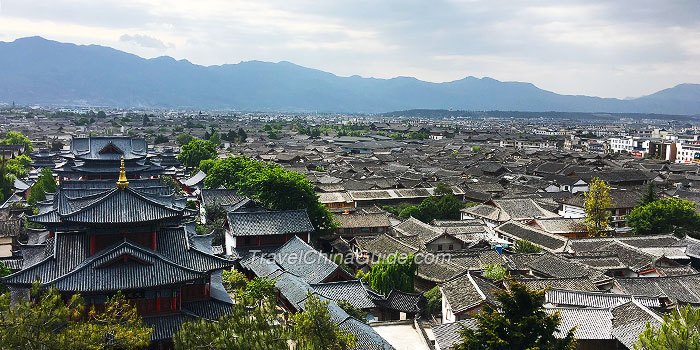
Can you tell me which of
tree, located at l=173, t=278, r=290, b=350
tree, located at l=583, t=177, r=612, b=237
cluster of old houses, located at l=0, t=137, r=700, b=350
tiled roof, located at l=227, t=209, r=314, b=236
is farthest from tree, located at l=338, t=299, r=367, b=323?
tree, located at l=583, t=177, r=612, b=237

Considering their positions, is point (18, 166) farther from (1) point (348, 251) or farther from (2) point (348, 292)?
(2) point (348, 292)

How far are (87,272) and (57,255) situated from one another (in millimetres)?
1338

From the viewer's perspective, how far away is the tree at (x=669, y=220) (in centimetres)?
3641

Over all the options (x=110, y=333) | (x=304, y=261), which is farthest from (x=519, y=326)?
(x=304, y=261)

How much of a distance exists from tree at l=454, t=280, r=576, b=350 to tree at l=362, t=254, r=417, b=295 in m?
11.9

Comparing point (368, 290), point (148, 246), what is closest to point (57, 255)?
point (148, 246)

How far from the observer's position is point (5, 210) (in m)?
33.5

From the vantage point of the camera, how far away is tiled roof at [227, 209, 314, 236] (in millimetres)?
28859

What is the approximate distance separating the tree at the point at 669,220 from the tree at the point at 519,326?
2770cm

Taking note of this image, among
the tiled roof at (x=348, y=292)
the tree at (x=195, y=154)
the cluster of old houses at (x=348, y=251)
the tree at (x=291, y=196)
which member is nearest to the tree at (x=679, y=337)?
the cluster of old houses at (x=348, y=251)

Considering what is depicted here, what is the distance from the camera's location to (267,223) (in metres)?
29.6

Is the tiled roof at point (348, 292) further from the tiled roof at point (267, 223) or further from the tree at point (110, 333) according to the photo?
the tree at point (110, 333)

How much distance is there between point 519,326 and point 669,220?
29138 millimetres

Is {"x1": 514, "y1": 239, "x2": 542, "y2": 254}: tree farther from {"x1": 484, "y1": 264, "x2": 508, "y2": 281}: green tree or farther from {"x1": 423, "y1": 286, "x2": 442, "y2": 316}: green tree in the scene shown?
{"x1": 423, "y1": 286, "x2": 442, "y2": 316}: green tree
